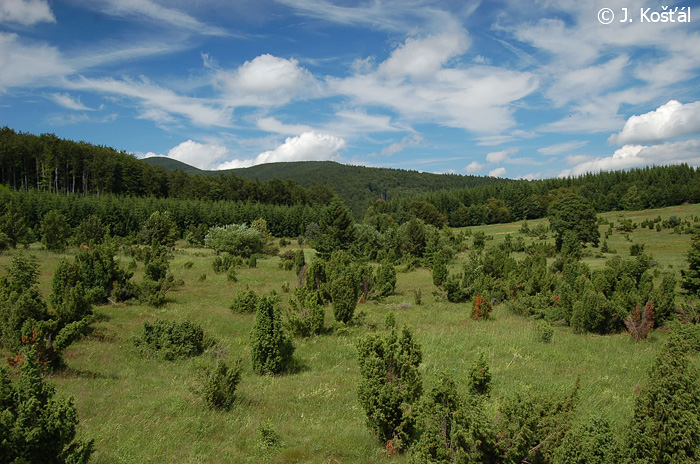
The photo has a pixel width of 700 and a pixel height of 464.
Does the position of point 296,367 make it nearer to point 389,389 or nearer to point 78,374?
point 78,374

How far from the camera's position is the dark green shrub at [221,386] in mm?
6188

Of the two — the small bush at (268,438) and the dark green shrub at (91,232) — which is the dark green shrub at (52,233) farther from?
the small bush at (268,438)

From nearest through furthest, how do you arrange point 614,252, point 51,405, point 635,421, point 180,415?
1. point 51,405
2. point 635,421
3. point 180,415
4. point 614,252

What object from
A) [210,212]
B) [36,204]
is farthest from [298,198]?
[36,204]

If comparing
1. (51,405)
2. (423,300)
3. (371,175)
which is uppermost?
(371,175)

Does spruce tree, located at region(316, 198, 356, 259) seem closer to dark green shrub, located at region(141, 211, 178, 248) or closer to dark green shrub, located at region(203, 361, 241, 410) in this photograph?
dark green shrub, located at region(141, 211, 178, 248)

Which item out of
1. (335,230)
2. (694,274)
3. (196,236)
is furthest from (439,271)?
(196,236)

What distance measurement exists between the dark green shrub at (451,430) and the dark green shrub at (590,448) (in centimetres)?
73

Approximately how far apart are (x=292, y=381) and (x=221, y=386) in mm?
2056

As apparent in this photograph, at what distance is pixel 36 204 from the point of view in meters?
43.3

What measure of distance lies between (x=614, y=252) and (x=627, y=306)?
2668cm

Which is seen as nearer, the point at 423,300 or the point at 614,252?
the point at 423,300

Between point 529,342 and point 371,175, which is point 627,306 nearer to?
point 529,342

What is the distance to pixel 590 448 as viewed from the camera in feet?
12.8
